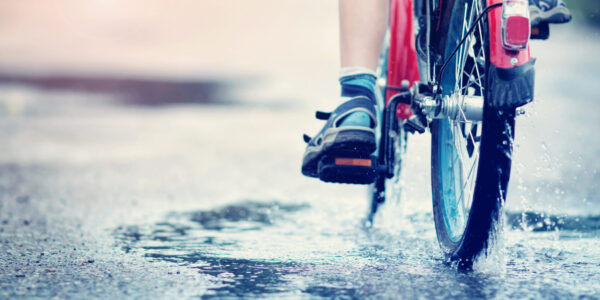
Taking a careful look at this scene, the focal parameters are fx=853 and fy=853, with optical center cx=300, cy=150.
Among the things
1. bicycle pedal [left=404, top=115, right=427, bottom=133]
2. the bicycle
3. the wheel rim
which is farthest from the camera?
bicycle pedal [left=404, top=115, right=427, bottom=133]

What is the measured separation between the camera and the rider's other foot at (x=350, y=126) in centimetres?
254

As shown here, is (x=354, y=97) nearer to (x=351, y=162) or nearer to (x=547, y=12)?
(x=351, y=162)

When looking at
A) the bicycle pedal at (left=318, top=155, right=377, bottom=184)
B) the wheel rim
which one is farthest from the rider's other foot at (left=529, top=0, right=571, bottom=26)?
the bicycle pedal at (left=318, top=155, right=377, bottom=184)

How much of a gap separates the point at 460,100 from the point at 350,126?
371 mm

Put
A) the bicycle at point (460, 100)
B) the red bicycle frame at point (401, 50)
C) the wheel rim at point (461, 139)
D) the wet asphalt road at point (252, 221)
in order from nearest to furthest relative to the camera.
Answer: the bicycle at point (460, 100) < the wet asphalt road at point (252, 221) < the wheel rim at point (461, 139) < the red bicycle frame at point (401, 50)

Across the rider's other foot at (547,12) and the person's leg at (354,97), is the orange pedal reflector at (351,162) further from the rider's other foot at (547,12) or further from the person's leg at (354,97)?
the rider's other foot at (547,12)

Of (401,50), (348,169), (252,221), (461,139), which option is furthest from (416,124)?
(252,221)

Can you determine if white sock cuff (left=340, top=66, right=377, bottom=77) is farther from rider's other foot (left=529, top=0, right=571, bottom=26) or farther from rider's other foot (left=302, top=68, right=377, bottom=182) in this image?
rider's other foot (left=529, top=0, right=571, bottom=26)

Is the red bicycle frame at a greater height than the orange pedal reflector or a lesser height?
greater

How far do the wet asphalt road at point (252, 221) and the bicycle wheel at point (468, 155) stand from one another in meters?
0.09

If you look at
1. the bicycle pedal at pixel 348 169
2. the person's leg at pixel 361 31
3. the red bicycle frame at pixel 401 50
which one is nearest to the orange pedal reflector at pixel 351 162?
the bicycle pedal at pixel 348 169

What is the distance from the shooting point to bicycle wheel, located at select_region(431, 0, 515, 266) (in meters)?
2.09

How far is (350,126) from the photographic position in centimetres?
256

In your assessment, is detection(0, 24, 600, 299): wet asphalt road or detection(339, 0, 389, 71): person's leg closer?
detection(0, 24, 600, 299): wet asphalt road
